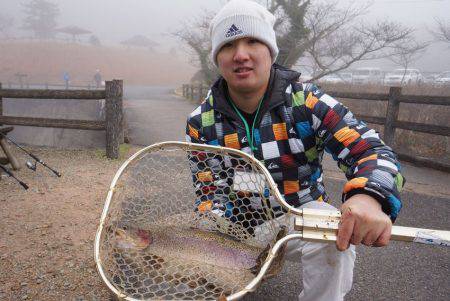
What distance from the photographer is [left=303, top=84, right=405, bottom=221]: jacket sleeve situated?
4.19ft

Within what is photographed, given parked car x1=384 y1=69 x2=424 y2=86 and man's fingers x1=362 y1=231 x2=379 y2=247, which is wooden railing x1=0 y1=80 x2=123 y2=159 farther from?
parked car x1=384 y1=69 x2=424 y2=86

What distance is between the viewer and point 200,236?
5.79ft

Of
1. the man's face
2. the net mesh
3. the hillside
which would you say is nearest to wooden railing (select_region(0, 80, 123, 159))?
the net mesh

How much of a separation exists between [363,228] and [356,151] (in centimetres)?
48

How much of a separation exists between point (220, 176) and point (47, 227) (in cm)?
212

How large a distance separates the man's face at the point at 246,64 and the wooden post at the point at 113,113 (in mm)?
4232

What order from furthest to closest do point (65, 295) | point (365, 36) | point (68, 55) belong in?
point (68, 55)
point (365, 36)
point (65, 295)

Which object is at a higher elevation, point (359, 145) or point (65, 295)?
point (359, 145)

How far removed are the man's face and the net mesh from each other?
37 cm

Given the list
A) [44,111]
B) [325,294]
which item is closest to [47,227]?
[325,294]

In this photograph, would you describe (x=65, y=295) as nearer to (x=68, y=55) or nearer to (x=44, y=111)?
(x=44, y=111)

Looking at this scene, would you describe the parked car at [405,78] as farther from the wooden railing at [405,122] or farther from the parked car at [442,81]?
the wooden railing at [405,122]

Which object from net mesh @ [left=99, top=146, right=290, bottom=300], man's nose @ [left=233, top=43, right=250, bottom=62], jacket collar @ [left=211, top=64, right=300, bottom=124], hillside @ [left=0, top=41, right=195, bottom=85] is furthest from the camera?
hillside @ [left=0, top=41, right=195, bottom=85]

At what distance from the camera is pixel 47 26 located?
246 feet
